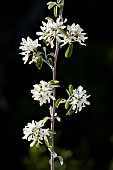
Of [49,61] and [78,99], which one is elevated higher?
[49,61]

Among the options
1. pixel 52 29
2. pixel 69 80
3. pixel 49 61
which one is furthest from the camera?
pixel 69 80

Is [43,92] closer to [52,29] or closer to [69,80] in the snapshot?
[52,29]

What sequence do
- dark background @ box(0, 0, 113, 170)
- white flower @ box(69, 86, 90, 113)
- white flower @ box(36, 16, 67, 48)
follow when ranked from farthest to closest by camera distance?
dark background @ box(0, 0, 113, 170), white flower @ box(69, 86, 90, 113), white flower @ box(36, 16, 67, 48)

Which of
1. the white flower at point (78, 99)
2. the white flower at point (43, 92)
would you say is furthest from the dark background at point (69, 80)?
the white flower at point (43, 92)

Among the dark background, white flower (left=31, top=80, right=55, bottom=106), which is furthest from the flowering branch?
the dark background

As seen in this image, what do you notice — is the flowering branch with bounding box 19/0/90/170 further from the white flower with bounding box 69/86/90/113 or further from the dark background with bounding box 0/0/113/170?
the dark background with bounding box 0/0/113/170

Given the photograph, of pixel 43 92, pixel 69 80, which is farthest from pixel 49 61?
pixel 69 80

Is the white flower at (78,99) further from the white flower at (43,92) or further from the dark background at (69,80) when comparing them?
the dark background at (69,80)

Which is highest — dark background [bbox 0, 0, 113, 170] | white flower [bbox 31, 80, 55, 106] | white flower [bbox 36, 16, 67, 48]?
dark background [bbox 0, 0, 113, 170]

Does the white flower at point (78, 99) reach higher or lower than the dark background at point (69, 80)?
lower
